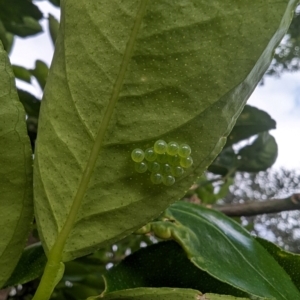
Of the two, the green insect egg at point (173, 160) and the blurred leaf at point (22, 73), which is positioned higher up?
the green insect egg at point (173, 160)

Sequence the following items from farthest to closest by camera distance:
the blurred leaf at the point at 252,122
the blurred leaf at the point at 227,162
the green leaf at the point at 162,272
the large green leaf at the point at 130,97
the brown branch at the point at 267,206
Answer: the blurred leaf at the point at 227,162
the blurred leaf at the point at 252,122
the brown branch at the point at 267,206
the green leaf at the point at 162,272
the large green leaf at the point at 130,97

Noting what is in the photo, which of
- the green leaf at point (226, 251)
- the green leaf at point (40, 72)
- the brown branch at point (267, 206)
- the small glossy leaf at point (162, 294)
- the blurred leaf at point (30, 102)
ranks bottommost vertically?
the brown branch at point (267, 206)

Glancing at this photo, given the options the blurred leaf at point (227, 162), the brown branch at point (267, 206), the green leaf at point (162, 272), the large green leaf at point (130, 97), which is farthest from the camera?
the blurred leaf at point (227, 162)

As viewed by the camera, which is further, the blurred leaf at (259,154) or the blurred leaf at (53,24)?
the blurred leaf at (259,154)

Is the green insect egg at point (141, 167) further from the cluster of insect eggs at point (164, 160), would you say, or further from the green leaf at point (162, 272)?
the green leaf at point (162, 272)

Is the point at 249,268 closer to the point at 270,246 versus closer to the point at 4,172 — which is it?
the point at 270,246

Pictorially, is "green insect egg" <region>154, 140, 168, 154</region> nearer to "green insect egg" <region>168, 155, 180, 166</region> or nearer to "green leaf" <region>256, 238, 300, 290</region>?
"green insect egg" <region>168, 155, 180, 166</region>

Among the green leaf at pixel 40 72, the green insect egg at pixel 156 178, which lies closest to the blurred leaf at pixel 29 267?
the green insect egg at pixel 156 178

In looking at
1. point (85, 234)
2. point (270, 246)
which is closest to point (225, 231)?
point (270, 246)
